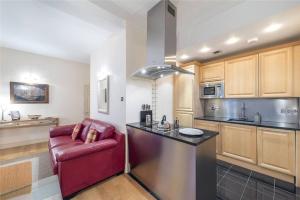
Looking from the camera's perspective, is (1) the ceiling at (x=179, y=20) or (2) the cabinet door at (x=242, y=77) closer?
(1) the ceiling at (x=179, y=20)

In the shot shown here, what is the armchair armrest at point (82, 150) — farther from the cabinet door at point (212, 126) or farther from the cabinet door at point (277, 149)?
the cabinet door at point (277, 149)

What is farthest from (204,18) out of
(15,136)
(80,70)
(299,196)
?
(15,136)

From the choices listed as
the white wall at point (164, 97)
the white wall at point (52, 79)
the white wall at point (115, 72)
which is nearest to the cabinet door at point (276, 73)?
the white wall at point (164, 97)

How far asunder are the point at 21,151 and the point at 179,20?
4742mm

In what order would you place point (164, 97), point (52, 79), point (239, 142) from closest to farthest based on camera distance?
point (239, 142) → point (164, 97) → point (52, 79)

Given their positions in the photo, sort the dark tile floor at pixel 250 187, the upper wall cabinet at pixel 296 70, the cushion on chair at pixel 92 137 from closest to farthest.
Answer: the dark tile floor at pixel 250 187, the upper wall cabinet at pixel 296 70, the cushion on chair at pixel 92 137

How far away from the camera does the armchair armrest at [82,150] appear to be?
5.86 ft

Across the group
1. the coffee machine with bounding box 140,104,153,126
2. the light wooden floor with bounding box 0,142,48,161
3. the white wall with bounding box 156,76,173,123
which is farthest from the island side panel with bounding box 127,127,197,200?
the light wooden floor with bounding box 0,142,48,161

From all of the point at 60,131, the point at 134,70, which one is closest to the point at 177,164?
the point at 134,70

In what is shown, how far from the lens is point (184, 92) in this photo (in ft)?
11.3

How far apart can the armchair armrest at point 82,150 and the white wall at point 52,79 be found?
3276 millimetres

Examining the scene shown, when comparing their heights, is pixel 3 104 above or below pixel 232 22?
below

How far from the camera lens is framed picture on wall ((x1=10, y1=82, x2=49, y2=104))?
12.5 feet

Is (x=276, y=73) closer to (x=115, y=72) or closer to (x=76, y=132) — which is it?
(x=115, y=72)
